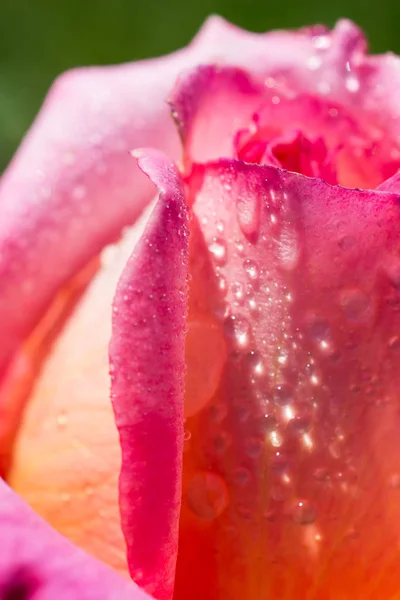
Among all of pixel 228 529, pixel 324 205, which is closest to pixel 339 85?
pixel 324 205

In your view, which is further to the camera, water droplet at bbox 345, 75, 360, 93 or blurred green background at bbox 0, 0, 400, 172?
blurred green background at bbox 0, 0, 400, 172

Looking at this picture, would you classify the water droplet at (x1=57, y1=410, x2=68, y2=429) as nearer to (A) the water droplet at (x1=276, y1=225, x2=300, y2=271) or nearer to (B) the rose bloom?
(B) the rose bloom

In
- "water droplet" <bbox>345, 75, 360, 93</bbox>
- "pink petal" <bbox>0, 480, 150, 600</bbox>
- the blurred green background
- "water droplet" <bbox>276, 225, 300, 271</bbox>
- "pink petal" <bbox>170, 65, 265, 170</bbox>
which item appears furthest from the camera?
the blurred green background

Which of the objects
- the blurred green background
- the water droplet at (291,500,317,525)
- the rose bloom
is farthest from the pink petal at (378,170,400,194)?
the blurred green background

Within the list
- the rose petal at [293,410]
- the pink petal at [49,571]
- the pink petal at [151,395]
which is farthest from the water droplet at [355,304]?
the pink petal at [49,571]

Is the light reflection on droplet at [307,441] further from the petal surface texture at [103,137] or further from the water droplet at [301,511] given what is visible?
the petal surface texture at [103,137]

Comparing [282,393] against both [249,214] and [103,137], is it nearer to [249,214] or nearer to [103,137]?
[249,214]
